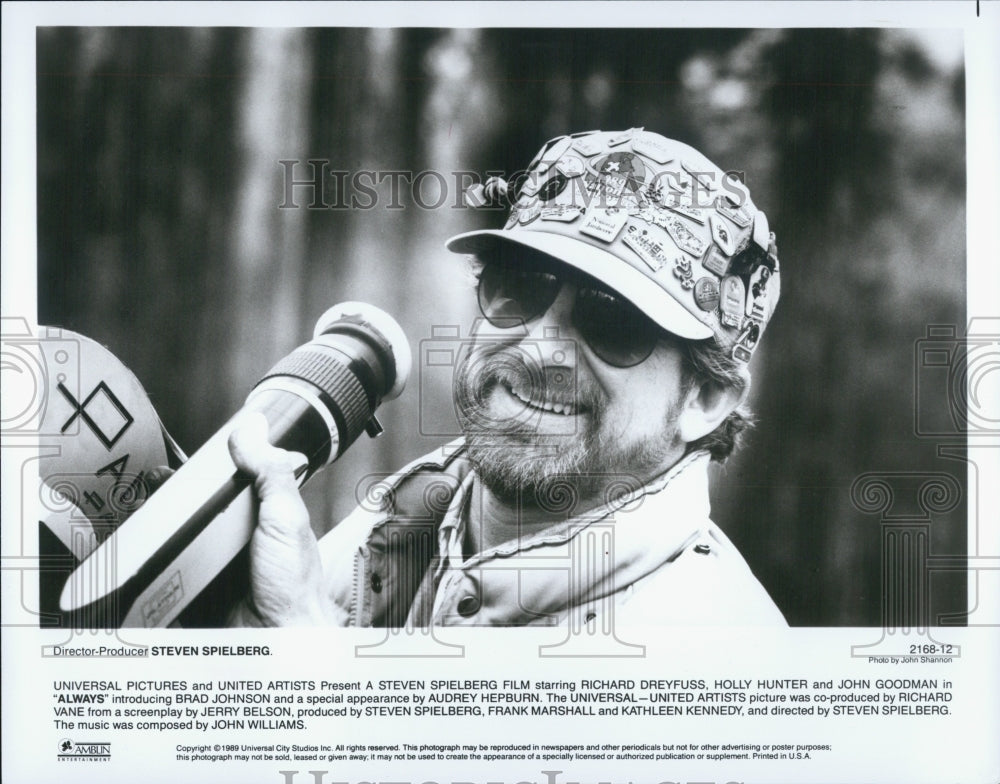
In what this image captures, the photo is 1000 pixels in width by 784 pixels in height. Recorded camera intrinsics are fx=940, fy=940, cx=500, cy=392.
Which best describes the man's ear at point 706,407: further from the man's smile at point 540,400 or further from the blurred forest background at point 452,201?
the man's smile at point 540,400

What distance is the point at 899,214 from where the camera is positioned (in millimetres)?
3385

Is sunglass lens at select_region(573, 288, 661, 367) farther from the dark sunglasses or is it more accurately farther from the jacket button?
the jacket button

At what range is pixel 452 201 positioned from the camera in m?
3.36

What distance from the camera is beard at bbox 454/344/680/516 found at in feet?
10.8

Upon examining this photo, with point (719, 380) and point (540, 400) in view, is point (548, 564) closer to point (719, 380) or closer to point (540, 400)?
point (540, 400)

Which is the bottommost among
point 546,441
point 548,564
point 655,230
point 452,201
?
point 548,564

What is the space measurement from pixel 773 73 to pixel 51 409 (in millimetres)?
2856

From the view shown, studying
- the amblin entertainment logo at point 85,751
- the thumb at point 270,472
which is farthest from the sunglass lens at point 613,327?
the amblin entertainment logo at point 85,751

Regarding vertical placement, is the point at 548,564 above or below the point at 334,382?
below

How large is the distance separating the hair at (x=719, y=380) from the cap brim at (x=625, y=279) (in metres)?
0.06

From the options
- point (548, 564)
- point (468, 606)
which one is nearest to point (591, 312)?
point (548, 564)

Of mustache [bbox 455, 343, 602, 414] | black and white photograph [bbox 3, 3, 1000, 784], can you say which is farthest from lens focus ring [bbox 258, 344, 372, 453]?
mustache [bbox 455, 343, 602, 414]

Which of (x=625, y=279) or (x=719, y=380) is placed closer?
(x=625, y=279)

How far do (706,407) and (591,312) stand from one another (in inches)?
21.4
